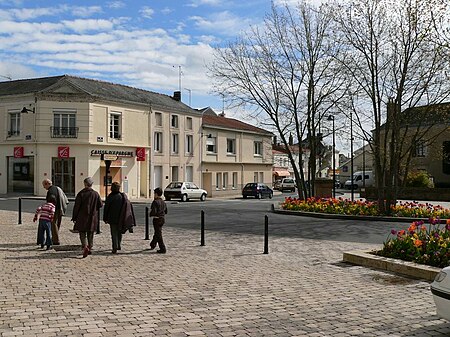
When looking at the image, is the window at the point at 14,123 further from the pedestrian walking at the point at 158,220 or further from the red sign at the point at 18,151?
the pedestrian walking at the point at 158,220

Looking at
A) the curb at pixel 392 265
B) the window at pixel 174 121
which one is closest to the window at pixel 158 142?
the window at pixel 174 121

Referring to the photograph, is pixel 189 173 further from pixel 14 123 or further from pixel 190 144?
pixel 14 123

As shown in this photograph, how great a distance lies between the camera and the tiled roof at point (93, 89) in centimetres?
3812

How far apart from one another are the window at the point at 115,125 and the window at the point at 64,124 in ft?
9.84

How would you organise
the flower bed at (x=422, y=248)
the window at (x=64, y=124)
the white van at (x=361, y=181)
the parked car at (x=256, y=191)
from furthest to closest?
the white van at (x=361, y=181) < the parked car at (x=256, y=191) < the window at (x=64, y=124) < the flower bed at (x=422, y=248)

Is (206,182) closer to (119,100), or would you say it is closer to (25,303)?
(119,100)

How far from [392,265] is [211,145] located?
41358mm

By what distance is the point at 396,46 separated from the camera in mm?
19094

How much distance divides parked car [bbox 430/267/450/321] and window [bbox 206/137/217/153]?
1748 inches

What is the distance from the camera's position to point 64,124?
1476 inches

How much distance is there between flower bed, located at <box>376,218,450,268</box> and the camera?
30.0 feet

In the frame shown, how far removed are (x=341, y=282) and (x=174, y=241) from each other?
600 centimetres

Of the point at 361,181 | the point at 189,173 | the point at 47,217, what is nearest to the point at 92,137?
the point at 189,173

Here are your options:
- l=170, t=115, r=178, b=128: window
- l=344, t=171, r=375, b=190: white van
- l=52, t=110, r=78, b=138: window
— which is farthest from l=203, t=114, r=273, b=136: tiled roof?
l=344, t=171, r=375, b=190: white van
